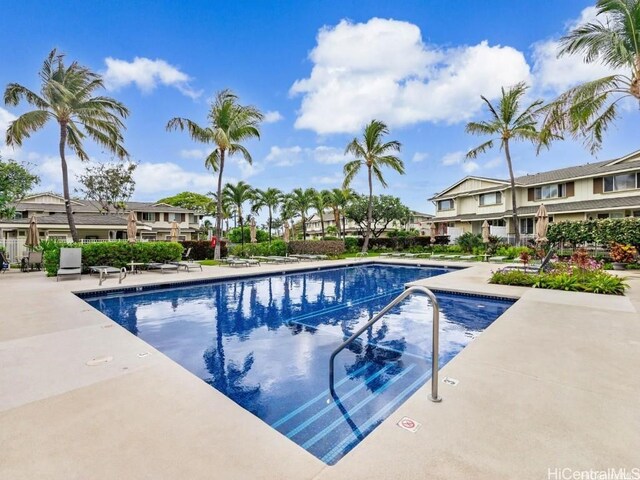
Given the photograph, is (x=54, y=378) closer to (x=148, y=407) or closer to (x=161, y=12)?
(x=148, y=407)

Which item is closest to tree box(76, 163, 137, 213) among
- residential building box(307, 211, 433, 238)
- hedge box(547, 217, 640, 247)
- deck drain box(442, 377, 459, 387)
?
residential building box(307, 211, 433, 238)

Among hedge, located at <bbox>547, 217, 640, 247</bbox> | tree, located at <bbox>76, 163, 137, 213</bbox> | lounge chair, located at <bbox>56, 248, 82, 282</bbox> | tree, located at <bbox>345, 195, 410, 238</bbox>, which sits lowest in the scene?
lounge chair, located at <bbox>56, 248, 82, 282</bbox>

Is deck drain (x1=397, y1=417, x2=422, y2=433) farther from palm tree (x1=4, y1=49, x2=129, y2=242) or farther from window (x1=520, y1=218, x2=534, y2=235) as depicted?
window (x1=520, y1=218, x2=534, y2=235)

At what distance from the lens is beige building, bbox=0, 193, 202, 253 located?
25889 millimetres

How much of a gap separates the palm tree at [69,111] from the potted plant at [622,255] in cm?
2637

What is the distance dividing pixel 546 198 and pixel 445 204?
9231 mm

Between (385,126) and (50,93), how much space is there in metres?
21.6

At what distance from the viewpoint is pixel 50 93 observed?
1648 centimetres

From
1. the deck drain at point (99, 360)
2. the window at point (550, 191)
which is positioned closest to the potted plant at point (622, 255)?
the window at point (550, 191)

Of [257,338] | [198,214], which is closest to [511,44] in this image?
[257,338]

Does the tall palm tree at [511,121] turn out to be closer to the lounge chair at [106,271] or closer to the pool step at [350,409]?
the pool step at [350,409]

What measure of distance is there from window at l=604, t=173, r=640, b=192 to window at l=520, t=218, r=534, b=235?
5161mm

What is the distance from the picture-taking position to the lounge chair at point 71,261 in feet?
40.6

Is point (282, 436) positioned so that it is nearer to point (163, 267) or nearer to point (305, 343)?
point (305, 343)
